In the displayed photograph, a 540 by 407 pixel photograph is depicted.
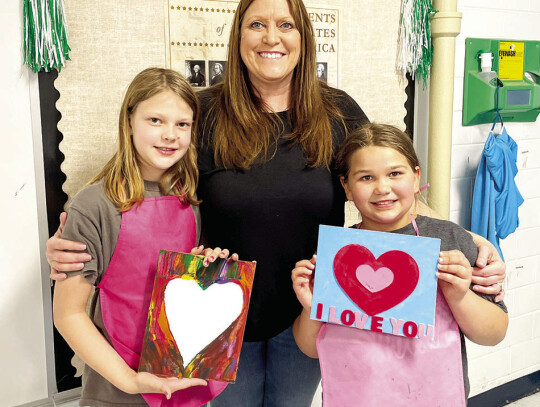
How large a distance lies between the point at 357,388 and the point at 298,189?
1.66ft

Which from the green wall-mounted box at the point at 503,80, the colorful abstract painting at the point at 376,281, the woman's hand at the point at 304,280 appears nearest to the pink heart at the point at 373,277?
the colorful abstract painting at the point at 376,281

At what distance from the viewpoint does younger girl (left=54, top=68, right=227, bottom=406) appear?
3.95 feet

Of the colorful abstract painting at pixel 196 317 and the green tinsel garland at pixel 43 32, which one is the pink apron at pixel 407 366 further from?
the green tinsel garland at pixel 43 32

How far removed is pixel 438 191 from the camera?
214 centimetres

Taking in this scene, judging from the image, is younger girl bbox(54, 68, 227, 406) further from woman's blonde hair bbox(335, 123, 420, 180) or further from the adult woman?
woman's blonde hair bbox(335, 123, 420, 180)

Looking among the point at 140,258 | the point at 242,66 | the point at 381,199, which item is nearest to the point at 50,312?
the point at 140,258

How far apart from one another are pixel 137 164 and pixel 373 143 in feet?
1.91

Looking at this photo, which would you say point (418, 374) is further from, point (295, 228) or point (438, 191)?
point (438, 191)

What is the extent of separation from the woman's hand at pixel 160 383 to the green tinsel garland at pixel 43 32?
917mm

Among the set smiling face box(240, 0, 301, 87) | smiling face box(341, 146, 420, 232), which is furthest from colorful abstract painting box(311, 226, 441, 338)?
smiling face box(240, 0, 301, 87)

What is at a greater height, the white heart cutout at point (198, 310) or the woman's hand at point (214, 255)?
the woman's hand at point (214, 255)

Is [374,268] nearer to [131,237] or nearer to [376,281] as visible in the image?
[376,281]

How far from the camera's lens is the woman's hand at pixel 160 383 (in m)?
1.19

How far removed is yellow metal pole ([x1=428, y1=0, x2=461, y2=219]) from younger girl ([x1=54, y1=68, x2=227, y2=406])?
3.80ft
